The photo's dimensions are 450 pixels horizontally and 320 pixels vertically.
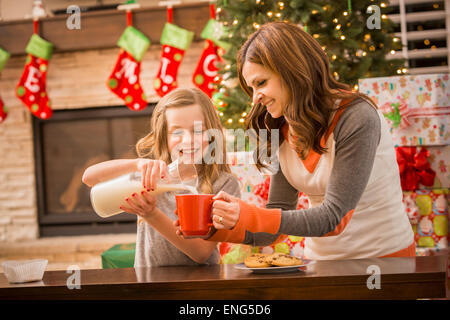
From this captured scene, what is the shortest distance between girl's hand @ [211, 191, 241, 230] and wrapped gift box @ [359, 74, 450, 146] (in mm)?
1242

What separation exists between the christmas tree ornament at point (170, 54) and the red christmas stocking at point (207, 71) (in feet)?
0.52

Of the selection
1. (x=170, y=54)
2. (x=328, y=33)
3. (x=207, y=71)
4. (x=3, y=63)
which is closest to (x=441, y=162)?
(x=328, y=33)

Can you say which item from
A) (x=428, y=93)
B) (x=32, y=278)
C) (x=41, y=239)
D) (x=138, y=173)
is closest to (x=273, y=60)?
(x=138, y=173)

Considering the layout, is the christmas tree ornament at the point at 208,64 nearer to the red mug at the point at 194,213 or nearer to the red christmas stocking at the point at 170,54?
the red christmas stocking at the point at 170,54

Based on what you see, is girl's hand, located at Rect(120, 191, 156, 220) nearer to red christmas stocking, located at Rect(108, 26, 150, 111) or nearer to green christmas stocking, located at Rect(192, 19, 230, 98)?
green christmas stocking, located at Rect(192, 19, 230, 98)

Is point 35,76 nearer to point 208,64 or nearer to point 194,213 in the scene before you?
point 208,64

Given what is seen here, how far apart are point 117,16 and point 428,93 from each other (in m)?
2.24

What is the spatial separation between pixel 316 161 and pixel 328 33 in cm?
163

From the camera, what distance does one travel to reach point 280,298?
87 centimetres

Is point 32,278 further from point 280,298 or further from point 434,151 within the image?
point 434,151

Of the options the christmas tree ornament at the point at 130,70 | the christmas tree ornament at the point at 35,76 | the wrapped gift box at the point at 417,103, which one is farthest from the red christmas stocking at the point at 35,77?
the wrapped gift box at the point at 417,103

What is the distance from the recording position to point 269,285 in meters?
0.88

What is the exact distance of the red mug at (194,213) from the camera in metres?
0.89

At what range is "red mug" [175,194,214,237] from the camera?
0.89m
